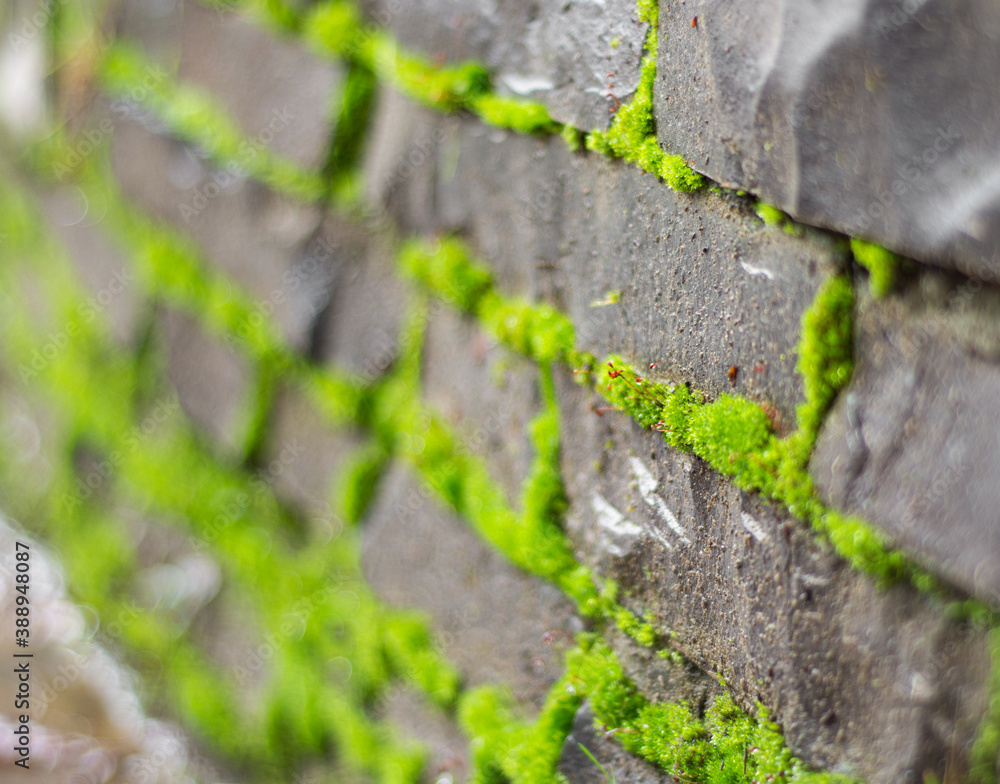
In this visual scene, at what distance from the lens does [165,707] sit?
7.47ft

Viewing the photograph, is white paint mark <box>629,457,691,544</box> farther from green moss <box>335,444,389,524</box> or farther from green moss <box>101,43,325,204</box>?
green moss <box>101,43,325,204</box>

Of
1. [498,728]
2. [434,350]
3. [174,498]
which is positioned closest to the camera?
[498,728]

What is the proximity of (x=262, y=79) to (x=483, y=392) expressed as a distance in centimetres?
92

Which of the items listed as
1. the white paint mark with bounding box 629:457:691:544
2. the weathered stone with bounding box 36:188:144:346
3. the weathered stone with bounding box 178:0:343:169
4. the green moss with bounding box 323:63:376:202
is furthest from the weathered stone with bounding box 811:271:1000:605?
the weathered stone with bounding box 36:188:144:346

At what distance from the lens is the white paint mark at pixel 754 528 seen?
34.0 inches

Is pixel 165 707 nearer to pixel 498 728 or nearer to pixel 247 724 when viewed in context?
pixel 247 724

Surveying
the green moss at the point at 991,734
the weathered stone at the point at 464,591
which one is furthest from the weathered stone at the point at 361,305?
the green moss at the point at 991,734

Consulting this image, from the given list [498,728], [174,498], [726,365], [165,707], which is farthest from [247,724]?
[726,365]

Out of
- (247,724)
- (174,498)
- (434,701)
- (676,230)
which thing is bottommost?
(247,724)

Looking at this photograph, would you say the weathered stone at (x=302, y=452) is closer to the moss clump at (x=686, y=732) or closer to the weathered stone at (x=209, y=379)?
the weathered stone at (x=209, y=379)

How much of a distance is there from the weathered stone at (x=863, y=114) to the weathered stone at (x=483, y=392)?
0.53 meters

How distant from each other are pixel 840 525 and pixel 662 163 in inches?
17.7

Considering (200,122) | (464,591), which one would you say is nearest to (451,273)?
(464,591)

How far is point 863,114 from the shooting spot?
67 cm
